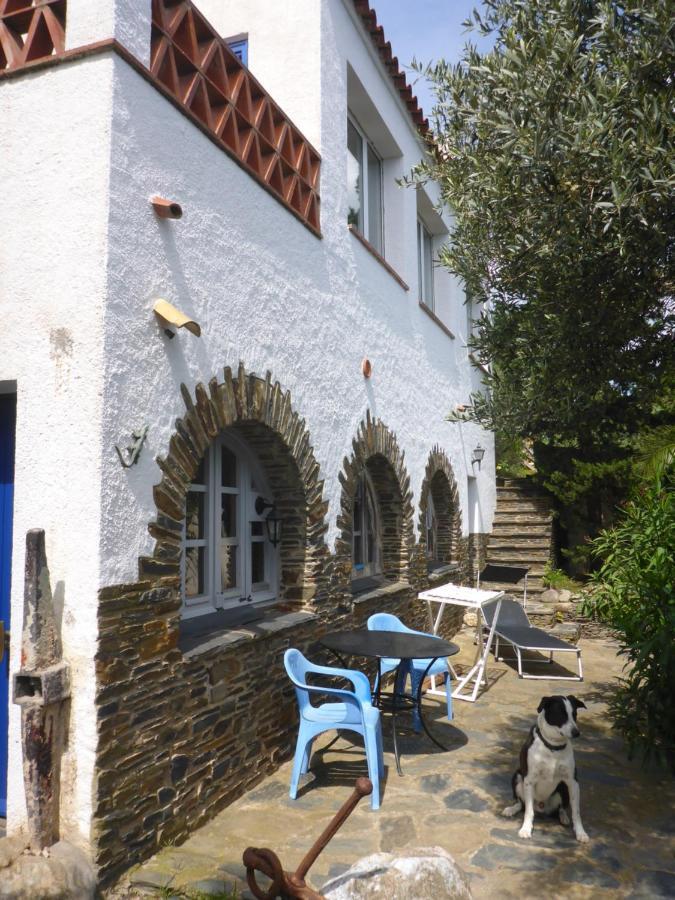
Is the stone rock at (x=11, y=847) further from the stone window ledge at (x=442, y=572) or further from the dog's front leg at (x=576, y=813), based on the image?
the stone window ledge at (x=442, y=572)

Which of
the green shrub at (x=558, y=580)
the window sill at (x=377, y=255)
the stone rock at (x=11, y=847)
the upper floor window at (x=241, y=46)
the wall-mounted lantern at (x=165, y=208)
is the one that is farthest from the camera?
the green shrub at (x=558, y=580)

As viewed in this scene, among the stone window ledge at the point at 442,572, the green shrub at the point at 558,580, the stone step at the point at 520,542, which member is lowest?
the green shrub at the point at 558,580

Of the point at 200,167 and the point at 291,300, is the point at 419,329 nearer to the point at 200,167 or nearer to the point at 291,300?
the point at 291,300

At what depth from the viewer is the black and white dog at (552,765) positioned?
3730mm

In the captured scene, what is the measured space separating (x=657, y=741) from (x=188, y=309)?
164 inches

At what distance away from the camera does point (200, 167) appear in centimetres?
407

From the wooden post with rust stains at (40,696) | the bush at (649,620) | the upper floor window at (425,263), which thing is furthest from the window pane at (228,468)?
the upper floor window at (425,263)

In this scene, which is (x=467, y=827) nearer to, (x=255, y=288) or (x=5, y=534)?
(x=5, y=534)

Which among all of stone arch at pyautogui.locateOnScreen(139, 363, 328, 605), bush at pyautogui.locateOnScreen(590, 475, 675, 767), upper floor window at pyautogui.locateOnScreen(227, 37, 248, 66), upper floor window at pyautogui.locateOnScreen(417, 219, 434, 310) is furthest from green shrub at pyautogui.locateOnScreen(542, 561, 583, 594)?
upper floor window at pyautogui.locateOnScreen(227, 37, 248, 66)

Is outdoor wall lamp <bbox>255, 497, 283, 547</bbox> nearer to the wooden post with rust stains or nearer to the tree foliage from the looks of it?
the tree foliage

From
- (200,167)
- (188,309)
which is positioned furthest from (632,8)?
(188,309)

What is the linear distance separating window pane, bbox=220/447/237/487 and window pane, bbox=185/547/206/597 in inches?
21.5

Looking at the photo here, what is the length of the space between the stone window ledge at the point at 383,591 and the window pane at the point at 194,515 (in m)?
2.16

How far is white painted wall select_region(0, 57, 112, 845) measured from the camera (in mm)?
3096
